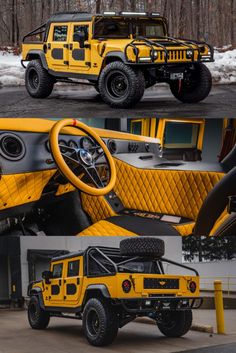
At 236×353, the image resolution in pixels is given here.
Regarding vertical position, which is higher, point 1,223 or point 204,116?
point 204,116

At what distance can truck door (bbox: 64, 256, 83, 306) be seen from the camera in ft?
16.0

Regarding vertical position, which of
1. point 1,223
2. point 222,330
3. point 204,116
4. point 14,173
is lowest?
point 222,330

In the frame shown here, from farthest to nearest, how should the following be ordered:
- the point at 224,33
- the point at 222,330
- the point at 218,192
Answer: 1. the point at 222,330
2. the point at 218,192
3. the point at 224,33

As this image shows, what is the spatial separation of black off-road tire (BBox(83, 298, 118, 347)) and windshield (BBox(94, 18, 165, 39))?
1795 mm

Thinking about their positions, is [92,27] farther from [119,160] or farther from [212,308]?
[212,308]

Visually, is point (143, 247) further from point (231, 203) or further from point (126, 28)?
point (126, 28)

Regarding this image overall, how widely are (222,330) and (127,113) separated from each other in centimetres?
189

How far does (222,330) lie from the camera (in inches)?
200

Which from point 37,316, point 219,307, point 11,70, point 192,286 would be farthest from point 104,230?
point 11,70

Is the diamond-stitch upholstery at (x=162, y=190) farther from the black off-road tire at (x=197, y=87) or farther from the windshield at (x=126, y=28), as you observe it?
the windshield at (x=126, y=28)

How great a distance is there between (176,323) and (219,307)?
17.9 inches

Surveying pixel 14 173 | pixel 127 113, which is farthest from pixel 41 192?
pixel 127 113

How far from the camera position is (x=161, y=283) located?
469 cm

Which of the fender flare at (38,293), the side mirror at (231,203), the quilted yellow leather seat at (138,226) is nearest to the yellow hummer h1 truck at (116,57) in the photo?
the side mirror at (231,203)
